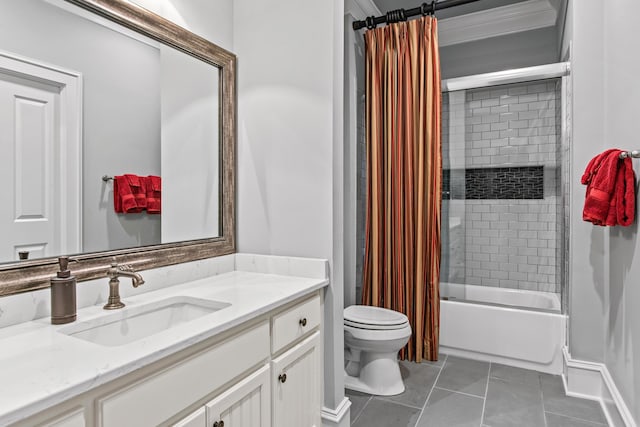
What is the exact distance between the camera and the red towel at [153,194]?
1580mm

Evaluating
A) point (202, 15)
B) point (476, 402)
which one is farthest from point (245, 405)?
point (202, 15)

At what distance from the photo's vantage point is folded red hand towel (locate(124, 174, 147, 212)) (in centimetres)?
151

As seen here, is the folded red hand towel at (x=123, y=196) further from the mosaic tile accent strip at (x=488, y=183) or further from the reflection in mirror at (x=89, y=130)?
the mosaic tile accent strip at (x=488, y=183)

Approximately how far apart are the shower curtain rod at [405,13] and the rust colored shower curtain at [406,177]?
5 cm

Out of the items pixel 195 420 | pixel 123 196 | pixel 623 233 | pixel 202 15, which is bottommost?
pixel 195 420

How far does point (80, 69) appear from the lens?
1.33 m

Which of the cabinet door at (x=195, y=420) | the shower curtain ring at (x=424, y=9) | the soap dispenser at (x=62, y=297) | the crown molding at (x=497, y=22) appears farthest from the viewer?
the crown molding at (x=497, y=22)

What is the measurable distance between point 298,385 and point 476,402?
122 centimetres

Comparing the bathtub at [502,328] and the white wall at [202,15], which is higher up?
the white wall at [202,15]

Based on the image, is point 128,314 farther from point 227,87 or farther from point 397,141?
point 397,141

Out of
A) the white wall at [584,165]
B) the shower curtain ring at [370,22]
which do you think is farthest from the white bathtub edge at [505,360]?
the shower curtain ring at [370,22]

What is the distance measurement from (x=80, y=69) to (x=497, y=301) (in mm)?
3104

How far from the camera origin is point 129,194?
4.91 feet

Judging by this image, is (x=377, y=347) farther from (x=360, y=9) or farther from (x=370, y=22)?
(x=360, y=9)
